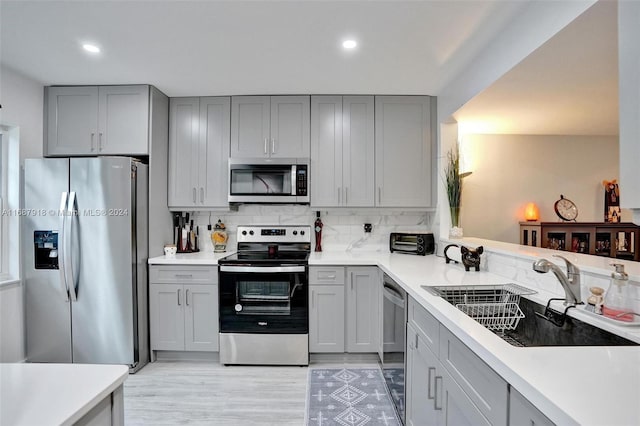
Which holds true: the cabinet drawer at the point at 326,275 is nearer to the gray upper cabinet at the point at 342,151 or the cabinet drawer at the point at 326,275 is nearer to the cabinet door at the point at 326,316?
the cabinet door at the point at 326,316

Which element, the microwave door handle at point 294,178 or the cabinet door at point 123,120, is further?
the microwave door handle at point 294,178

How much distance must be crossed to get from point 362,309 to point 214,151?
6.72 feet

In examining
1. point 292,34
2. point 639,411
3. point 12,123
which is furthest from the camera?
point 12,123

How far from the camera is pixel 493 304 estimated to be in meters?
1.63

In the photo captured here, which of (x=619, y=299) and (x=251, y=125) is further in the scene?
(x=251, y=125)

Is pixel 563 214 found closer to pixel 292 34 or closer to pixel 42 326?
pixel 292 34

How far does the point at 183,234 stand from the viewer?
3.43 meters

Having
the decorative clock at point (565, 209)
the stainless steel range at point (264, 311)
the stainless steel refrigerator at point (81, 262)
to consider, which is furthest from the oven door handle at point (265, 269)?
the decorative clock at point (565, 209)

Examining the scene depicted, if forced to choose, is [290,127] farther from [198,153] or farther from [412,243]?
[412,243]

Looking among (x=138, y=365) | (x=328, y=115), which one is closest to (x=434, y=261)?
(x=328, y=115)

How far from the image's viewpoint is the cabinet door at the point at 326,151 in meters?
3.27

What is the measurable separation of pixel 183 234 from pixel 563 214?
4253mm

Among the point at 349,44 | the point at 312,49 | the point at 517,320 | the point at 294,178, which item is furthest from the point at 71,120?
the point at 517,320

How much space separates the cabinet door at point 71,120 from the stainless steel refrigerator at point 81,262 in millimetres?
375
